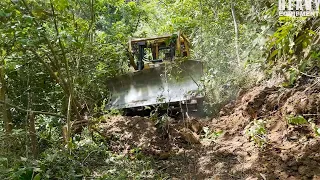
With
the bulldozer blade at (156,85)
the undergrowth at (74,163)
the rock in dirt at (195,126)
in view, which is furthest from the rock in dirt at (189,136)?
the bulldozer blade at (156,85)

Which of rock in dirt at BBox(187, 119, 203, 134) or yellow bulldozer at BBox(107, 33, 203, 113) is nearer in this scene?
rock in dirt at BBox(187, 119, 203, 134)

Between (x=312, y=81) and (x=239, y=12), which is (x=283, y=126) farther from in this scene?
(x=239, y=12)

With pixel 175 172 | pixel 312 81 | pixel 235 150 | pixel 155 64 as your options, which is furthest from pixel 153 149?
pixel 155 64

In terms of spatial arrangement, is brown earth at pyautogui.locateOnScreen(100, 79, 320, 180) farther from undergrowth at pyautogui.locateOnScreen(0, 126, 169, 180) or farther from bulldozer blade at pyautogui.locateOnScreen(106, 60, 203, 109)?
bulldozer blade at pyautogui.locateOnScreen(106, 60, 203, 109)

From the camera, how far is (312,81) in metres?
3.87

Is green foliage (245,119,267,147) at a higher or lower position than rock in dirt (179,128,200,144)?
higher

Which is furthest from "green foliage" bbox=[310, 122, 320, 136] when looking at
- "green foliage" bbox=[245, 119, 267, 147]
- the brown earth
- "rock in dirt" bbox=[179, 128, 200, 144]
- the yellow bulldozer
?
the yellow bulldozer

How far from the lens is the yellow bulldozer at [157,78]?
623cm

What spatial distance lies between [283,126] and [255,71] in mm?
2048

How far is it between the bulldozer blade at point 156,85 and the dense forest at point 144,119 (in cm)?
26

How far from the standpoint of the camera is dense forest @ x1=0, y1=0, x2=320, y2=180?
3.38 metres

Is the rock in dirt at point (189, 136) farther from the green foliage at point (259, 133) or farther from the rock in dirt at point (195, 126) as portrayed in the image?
the green foliage at point (259, 133)

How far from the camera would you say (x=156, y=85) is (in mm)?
6961

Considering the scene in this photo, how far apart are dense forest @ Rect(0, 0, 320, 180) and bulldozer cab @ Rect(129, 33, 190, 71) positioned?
121 centimetres
